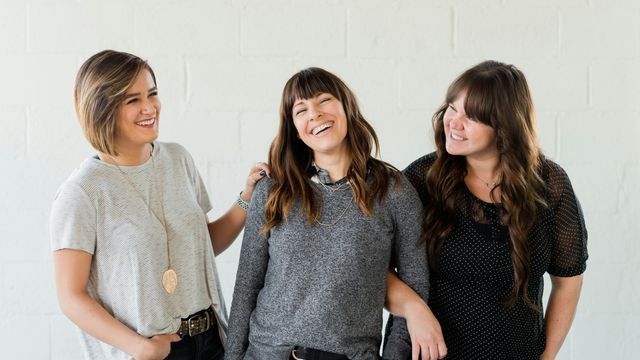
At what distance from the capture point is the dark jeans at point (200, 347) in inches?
62.9

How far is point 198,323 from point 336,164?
0.50 metres

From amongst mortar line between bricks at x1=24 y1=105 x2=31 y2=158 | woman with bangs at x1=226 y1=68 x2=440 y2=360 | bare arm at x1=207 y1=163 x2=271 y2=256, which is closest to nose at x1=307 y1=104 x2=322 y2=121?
woman with bangs at x1=226 y1=68 x2=440 y2=360

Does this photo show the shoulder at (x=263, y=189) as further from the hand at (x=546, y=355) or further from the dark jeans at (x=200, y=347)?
the hand at (x=546, y=355)

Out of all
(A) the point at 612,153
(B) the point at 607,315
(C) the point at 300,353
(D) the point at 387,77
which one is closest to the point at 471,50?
(D) the point at 387,77

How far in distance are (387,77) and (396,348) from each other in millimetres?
1019

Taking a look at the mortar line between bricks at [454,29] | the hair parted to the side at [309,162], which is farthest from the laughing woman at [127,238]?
the mortar line between bricks at [454,29]

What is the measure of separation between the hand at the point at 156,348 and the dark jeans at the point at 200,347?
0.10ft

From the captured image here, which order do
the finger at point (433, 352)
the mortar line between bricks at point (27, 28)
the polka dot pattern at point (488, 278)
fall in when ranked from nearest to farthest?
the finger at point (433, 352) < the polka dot pattern at point (488, 278) < the mortar line between bricks at point (27, 28)

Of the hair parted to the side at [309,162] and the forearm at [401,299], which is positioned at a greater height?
the hair parted to the side at [309,162]

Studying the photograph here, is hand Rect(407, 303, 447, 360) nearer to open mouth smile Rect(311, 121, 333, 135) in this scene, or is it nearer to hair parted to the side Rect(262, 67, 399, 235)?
hair parted to the side Rect(262, 67, 399, 235)

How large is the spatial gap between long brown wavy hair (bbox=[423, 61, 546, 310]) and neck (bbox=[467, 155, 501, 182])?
0.03 meters

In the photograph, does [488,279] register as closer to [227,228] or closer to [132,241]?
[227,228]

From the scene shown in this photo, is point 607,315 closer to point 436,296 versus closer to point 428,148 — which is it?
point 428,148

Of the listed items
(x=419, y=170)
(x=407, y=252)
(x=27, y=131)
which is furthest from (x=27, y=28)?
(x=407, y=252)
